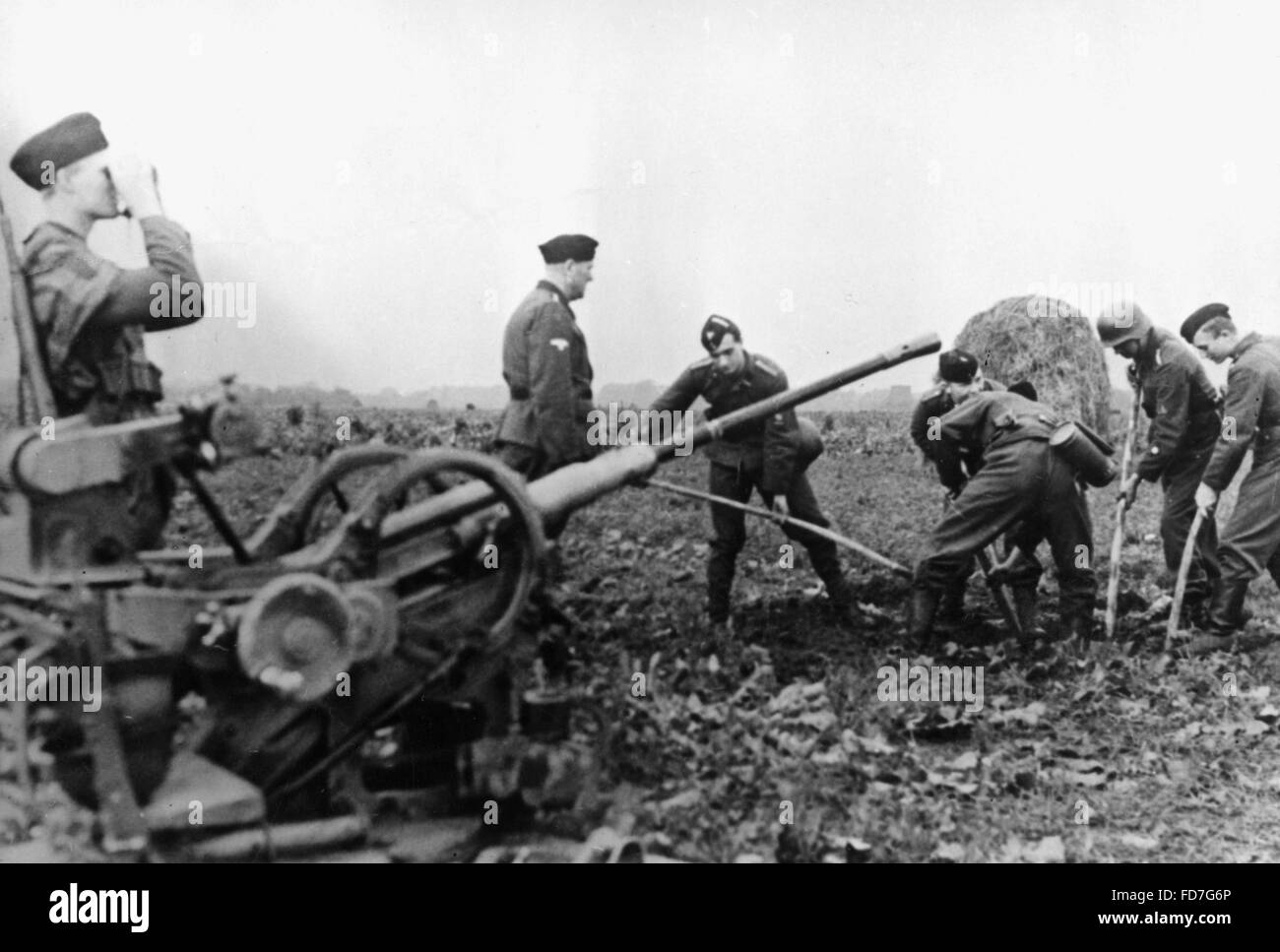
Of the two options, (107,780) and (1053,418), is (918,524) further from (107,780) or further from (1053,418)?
(107,780)

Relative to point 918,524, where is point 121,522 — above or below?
above

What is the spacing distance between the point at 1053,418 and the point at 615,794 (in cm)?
316

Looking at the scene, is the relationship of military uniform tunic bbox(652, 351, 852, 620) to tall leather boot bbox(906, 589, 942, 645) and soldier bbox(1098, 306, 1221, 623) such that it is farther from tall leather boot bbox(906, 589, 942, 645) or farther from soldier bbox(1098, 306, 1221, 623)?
soldier bbox(1098, 306, 1221, 623)

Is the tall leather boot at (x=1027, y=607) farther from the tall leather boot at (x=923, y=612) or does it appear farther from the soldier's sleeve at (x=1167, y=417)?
the soldier's sleeve at (x=1167, y=417)

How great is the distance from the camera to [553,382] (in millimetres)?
5387

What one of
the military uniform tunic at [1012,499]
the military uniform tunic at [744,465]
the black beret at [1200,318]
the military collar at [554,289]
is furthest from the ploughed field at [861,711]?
the black beret at [1200,318]

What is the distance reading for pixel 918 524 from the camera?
6.96 meters

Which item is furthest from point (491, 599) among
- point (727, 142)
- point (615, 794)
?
point (727, 142)

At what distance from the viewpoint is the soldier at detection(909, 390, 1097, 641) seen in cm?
599

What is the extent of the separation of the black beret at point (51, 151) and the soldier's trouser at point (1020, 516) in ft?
14.2

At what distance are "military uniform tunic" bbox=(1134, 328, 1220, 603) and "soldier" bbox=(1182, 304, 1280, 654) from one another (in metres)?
0.14

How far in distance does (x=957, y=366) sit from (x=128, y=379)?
410 cm

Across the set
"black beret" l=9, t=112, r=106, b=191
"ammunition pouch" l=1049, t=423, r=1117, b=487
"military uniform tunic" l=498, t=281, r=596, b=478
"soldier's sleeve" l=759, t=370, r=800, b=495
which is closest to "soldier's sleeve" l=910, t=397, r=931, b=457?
"ammunition pouch" l=1049, t=423, r=1117, b=487

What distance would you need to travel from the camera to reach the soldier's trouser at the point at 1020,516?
5.99 metres
